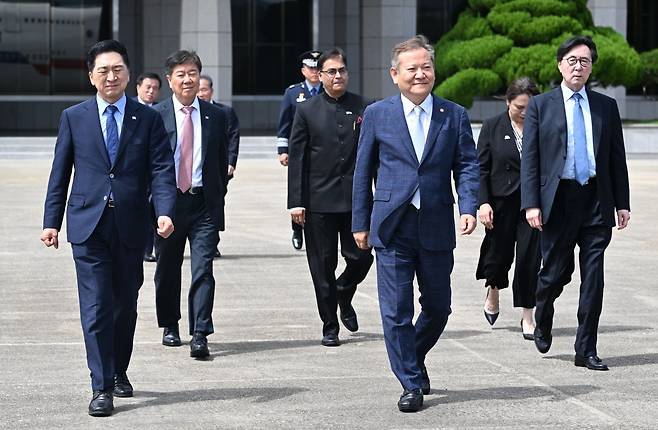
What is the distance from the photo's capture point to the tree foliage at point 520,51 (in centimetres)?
3466

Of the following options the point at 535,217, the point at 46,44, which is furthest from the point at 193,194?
the point at 46,44

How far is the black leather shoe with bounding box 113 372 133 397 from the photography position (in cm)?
820

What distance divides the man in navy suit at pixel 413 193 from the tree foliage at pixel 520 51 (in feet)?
87.2

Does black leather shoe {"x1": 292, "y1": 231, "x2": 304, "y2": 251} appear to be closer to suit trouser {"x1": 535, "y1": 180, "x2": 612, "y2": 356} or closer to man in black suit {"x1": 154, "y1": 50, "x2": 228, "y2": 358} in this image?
man in black suit {"x1": 154, "y1": 50, "x2": 228, "y2": 358}

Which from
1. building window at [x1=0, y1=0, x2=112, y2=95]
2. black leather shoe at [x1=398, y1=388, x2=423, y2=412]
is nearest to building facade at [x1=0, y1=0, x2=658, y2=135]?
building window at [x1=0, y1=0, x2=112, y2=95]

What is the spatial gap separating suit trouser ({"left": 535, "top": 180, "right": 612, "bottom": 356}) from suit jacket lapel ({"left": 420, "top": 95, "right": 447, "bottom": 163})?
4.99ft

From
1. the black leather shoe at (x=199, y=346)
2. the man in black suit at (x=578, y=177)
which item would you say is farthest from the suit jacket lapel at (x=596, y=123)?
the black leather shoe at (x=199, y=346)

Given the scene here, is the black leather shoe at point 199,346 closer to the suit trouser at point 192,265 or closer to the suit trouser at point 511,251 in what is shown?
the suit trouser at point 192,265

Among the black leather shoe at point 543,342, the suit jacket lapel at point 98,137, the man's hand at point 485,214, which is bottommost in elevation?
the black leather shoe at point 543,342

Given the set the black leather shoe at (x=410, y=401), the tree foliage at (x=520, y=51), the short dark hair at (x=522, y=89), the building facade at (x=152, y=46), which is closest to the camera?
the black leather shoe at (x=410, y=401)

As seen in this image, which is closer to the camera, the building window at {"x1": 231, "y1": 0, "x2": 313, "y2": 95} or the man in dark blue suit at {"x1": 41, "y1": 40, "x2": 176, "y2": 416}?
the man in dark blue suit at {"x1": 41, "y1": 40, "x2": 176, "y2": 416}

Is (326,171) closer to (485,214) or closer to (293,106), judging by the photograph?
(485,214)

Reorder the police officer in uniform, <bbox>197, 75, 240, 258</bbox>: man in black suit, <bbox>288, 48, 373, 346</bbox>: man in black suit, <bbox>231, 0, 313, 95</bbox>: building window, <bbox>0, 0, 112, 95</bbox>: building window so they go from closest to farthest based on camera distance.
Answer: <bbox>288, 48, 373, 346</bbox>: man in black suit, <bbox>197, 75, 240, 258</bbox>: man in black suit, the police officer in uniform, <bbox>0, 0, 112, 95</bbox>: building window, <bbox>231, 0, 313, 95</bbox>: building window

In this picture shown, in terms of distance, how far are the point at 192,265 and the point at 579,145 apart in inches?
105
